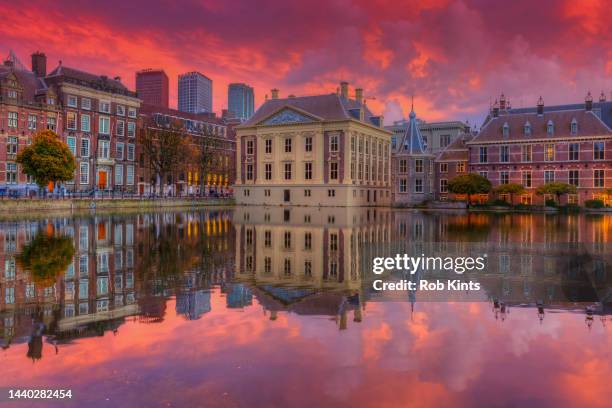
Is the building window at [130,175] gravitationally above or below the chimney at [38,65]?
below

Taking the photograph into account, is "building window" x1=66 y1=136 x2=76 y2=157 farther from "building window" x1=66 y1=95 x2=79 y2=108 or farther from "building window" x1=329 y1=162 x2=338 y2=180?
"building window" x1=329 y1=162 x2=338 y2=180

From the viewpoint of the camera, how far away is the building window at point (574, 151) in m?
75.9

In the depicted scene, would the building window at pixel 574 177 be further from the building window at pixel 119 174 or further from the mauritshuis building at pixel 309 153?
the building window at pixel 119 174

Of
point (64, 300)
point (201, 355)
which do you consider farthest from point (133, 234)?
point (201, 355)

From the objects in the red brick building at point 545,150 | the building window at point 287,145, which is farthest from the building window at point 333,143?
the red brick building at point 545,150

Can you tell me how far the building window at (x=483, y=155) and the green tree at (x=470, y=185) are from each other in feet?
21.0

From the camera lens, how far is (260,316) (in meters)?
11.2

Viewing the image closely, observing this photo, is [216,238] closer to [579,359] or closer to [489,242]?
[489,242]

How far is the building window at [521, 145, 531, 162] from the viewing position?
262ft

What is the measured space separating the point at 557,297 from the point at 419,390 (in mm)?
7211

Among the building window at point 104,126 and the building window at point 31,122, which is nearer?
the building window at point 31,122

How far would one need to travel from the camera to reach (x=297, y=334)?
9836 millimetres

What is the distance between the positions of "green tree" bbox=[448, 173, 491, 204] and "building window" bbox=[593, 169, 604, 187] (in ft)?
47.0

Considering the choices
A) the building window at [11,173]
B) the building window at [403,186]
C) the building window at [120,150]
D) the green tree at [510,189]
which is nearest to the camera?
the building window at [11,173]
